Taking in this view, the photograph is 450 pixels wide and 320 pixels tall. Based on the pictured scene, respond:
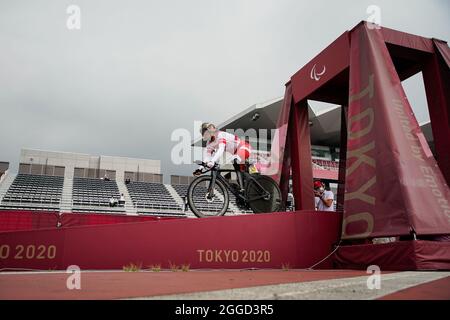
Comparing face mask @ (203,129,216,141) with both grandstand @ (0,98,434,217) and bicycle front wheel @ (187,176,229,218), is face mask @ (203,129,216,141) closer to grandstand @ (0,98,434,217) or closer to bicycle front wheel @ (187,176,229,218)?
bicycle front wheel @ (187,176,229,218)

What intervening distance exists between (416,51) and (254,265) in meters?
5.15

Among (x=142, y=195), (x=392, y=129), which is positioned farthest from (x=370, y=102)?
(x=142, y=195)

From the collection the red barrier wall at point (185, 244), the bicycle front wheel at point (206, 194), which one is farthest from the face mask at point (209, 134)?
the red barrier wall at point (185, 244)

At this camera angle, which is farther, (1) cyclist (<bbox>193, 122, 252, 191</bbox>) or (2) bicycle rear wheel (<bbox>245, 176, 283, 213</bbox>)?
(2) bicycle rear wheel (<bbox>245, 176, 283, 213</bbox>)

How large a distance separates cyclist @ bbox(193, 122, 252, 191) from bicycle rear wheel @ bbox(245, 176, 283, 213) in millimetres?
241

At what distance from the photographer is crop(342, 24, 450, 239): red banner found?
484 cm

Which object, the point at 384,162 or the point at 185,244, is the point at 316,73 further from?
the point at 185,244

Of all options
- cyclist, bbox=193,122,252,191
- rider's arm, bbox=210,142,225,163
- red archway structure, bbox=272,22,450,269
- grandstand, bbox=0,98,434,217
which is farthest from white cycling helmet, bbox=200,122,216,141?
grandstand, bbox=0,98,434,217

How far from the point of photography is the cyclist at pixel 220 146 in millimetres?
6516

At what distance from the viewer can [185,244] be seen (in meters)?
5.26

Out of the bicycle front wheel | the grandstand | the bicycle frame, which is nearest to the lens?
the bicycle front wheel

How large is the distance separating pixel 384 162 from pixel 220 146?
2807mm
